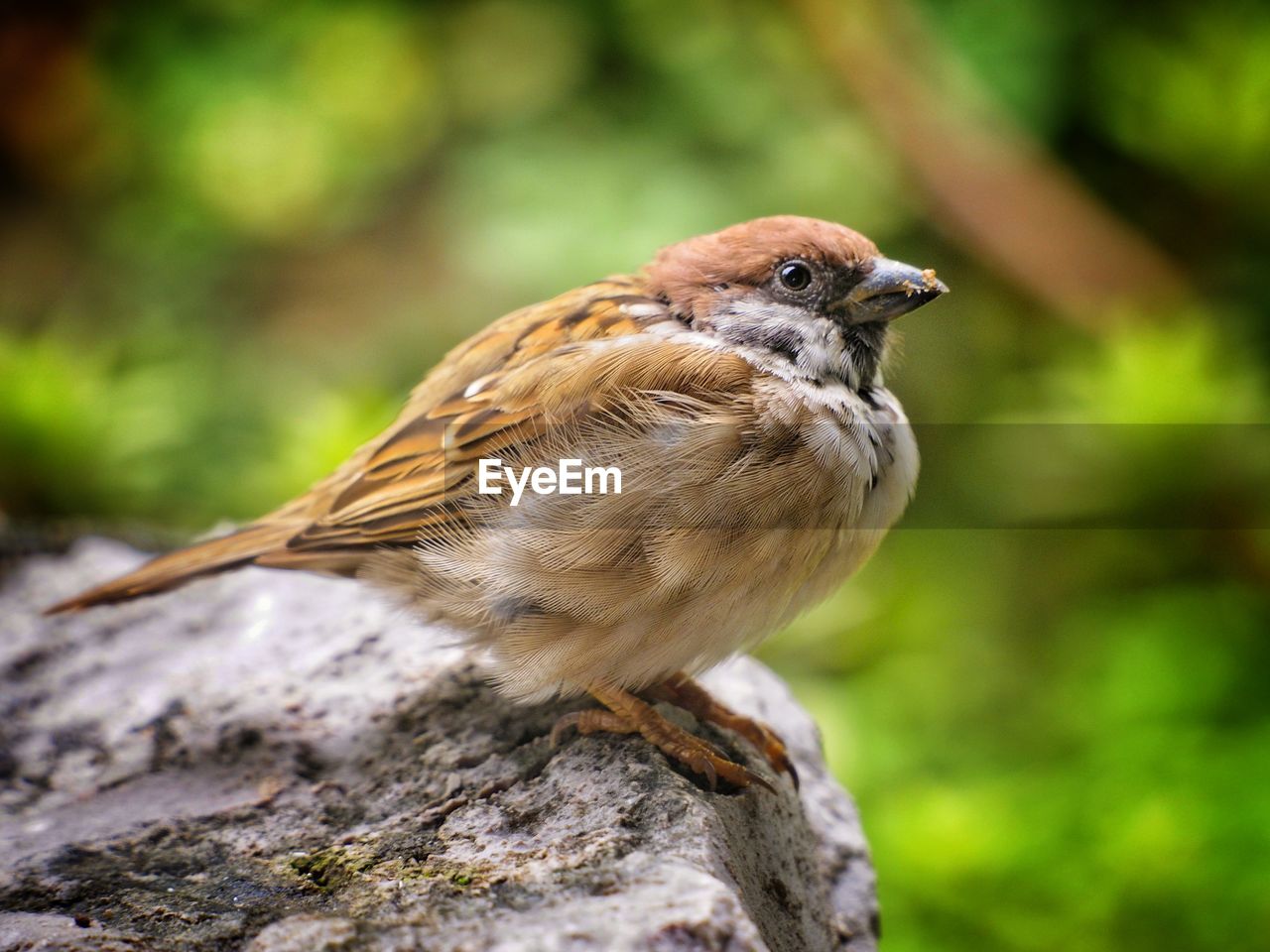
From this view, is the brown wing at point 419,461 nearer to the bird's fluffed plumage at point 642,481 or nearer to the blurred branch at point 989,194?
the bird's fluffed plumage at point 642,481

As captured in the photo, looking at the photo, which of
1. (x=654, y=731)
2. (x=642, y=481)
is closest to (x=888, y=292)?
(x=642, y=481)

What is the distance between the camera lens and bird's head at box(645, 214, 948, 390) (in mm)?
2154

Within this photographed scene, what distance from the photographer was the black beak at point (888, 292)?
2139mm

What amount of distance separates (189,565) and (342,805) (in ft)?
1.85

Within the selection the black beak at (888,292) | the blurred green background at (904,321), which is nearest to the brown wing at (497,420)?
the black beak at (888,292)

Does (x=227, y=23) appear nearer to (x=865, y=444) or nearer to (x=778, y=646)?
(x=778, y=646)

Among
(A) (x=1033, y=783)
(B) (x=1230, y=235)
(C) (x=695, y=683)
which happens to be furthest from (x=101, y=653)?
(B) (x=1230, y=235)

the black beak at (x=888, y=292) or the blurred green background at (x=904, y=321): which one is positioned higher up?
the blurred green background at (x=904, y=321)

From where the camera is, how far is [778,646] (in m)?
3.41

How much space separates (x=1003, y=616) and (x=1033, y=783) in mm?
940

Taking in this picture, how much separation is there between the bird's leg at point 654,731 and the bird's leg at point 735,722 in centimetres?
12

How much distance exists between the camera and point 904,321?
442 cm

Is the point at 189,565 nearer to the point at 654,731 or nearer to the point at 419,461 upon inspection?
the point at 419,461

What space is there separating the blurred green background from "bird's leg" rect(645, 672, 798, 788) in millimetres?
836
